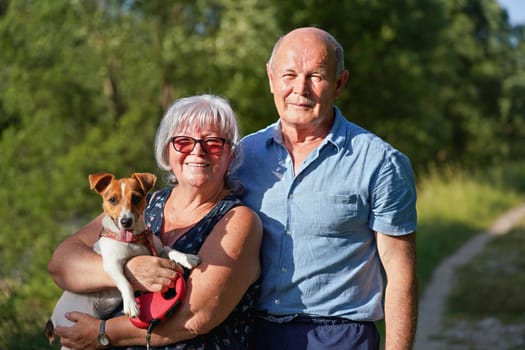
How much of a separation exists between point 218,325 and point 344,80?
124cm

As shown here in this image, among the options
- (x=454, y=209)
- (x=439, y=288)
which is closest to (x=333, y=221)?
(x=439, y=288)

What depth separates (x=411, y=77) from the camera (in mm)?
22125

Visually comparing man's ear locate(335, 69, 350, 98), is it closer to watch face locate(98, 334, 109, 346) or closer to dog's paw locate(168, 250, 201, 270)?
dog's paw locate(168, 250, 201, 270)

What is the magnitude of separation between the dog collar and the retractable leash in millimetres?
188

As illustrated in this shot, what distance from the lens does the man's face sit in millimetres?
3236

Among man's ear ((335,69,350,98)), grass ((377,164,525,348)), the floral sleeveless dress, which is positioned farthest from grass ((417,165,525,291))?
the floral sleeveless dress

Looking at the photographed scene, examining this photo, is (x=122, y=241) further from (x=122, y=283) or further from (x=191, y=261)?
(x=191, y=261)

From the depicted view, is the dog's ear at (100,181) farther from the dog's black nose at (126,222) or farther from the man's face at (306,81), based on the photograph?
the man's face at (306,81)

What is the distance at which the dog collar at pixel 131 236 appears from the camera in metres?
3.01

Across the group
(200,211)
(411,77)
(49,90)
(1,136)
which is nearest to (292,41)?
(200,211)

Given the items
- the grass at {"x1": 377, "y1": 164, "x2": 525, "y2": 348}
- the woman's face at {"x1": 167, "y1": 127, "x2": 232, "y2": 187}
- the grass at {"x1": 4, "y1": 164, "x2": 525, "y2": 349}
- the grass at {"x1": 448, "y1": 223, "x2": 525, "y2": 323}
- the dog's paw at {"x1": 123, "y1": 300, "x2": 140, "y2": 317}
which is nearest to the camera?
the dog's paw at {"x1": 123, "y1": 300, "x2": 140, "y2": 317}

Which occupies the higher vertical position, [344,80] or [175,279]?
[344,80]

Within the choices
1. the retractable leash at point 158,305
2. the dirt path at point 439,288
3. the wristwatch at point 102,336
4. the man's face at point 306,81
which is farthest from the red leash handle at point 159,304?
the dirt path at point 439,288

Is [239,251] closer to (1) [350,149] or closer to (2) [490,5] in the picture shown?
(1) [350,149]
